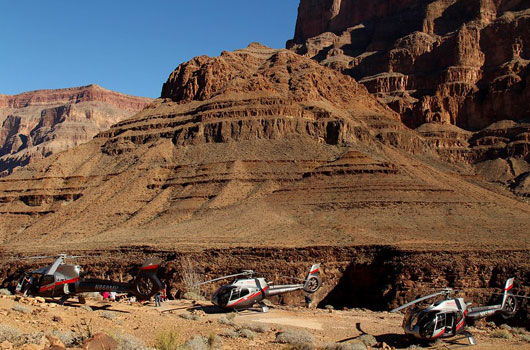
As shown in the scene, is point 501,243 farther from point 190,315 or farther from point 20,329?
point 20,329

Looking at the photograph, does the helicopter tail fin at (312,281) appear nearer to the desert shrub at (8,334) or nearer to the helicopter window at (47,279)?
the helicopter window at (47,279)

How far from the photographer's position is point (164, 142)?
97.9 meters

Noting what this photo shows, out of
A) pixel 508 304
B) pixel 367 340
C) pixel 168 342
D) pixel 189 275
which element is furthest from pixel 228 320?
pixel 189 275

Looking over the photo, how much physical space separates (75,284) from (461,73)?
411ft

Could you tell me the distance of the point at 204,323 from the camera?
27812 millimetres

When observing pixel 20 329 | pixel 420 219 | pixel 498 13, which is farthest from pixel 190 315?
pixel 498 13

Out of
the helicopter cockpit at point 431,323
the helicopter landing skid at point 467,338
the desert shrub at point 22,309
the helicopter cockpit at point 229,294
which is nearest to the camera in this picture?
the desert shrub at point 22,309

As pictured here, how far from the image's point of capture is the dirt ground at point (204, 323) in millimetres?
22391

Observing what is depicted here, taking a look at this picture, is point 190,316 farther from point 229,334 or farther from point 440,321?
point 440,321

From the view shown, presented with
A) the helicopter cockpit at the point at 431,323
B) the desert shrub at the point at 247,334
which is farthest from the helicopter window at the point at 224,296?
the helicopter cockpit at the point at 431,323

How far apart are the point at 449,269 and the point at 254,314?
17.6m

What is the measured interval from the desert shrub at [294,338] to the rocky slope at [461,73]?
82983 millimetres

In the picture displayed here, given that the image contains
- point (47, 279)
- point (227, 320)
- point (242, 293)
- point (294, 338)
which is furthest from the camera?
point (242, 293)

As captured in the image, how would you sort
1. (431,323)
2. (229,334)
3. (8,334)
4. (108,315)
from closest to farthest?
(8,334) → (229,334) → (108,315) → (431,323)
